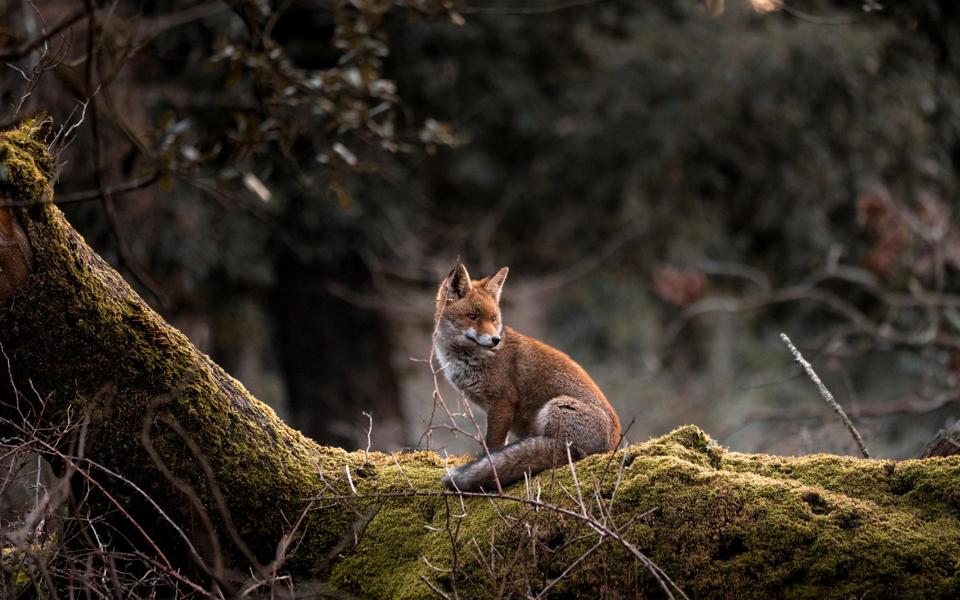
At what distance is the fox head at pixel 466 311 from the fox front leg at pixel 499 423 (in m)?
0.45

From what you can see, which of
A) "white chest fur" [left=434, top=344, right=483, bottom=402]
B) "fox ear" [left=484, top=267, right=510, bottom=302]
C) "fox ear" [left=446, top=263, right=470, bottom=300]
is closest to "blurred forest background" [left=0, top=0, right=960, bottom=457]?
"fox ear" [left=484, top=267, right=510, bottom=302]

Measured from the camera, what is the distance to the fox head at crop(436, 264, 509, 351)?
6422 millimetres

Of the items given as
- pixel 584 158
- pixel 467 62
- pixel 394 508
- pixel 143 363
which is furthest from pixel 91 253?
pixel 584 158

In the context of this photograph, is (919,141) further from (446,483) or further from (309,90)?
(446,483)

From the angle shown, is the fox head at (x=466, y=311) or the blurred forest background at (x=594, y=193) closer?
the fox head at (x=466, y=311)

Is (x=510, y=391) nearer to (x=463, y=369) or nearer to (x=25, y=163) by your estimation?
(x=463, y=369)

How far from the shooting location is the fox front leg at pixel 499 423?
19.5ft

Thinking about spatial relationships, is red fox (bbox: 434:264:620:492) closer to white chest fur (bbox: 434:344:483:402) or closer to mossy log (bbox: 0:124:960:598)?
white chest fur (bbox: 434:344:483:402)

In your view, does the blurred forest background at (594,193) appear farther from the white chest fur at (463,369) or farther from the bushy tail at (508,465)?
the bushy tail at (508,465)

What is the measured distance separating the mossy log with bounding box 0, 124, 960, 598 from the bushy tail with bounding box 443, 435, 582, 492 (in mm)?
98

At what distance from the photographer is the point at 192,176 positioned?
277 inches

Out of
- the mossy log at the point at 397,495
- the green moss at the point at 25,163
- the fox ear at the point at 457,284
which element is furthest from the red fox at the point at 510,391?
the green moss at the point at 25,163

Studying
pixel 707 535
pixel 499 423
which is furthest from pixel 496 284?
pixel 707 535

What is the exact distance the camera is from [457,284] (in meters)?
6.70
